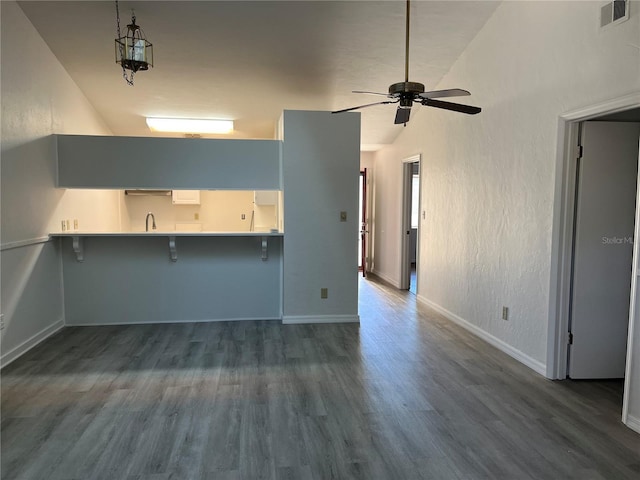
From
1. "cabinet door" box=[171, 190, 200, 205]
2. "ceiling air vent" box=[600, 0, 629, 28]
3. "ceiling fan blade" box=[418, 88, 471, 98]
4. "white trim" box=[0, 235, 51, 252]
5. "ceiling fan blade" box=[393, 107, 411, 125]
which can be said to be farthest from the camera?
"cabinet door" box=[171, 190, 200, 205]

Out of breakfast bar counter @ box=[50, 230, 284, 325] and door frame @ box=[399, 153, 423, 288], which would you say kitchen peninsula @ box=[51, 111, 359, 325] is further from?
door frame @ box=[399, 153, 423, 288]

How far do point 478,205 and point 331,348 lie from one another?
2124mm

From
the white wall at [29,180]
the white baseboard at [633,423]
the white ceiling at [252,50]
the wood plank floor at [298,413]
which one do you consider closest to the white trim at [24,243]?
the white wall at [29,180]

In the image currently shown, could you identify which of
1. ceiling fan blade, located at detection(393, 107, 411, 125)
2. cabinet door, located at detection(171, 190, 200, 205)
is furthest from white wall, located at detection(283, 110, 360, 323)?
cabinet door, located at detection(171, 190, 200, 205)

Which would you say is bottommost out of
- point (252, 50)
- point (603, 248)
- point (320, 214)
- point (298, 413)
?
point (298, 413)

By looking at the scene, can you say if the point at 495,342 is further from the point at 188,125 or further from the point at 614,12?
the point at 188,125

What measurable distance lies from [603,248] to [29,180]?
4.88 meters

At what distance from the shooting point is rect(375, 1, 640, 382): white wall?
297 cm

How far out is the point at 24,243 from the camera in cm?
370

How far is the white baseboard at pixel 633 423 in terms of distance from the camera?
2.55 metres

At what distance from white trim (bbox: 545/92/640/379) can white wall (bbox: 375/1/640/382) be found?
→ 6 centimetres

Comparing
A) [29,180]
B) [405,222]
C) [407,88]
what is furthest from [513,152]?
[29,180]

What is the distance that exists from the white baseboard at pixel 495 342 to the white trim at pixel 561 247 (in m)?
0.12

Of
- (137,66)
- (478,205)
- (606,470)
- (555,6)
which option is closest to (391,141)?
(478,205)
